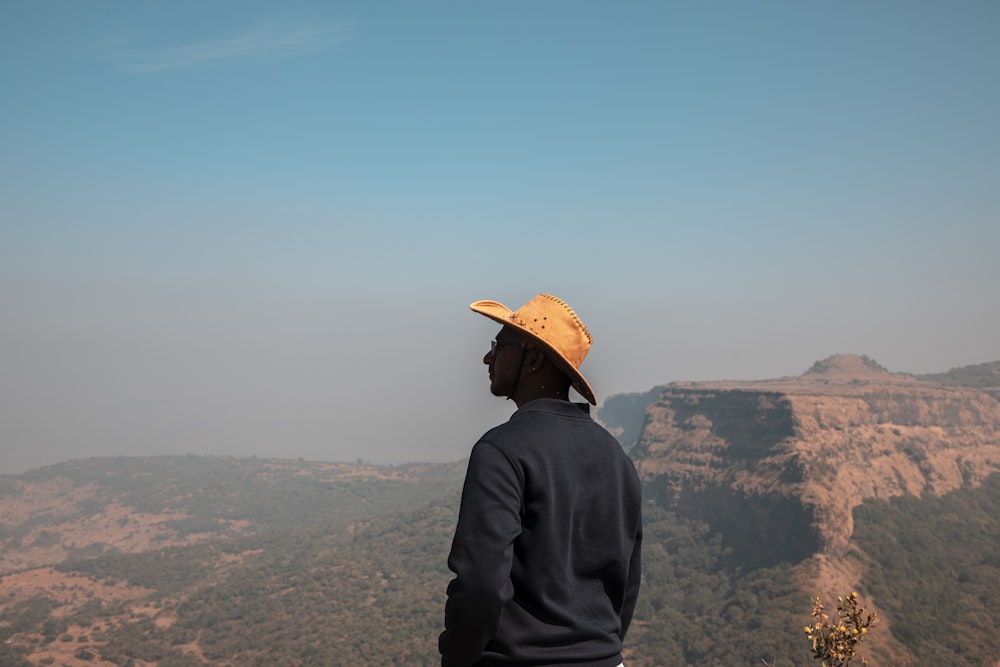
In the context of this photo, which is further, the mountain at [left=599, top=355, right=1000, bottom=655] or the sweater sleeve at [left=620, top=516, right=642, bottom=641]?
the mountain at [left=599, top=355, right=1000, bottom=655]

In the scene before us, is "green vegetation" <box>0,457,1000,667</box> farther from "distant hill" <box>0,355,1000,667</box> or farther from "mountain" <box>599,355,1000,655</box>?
"mountain" <box>599,355,1000,655</box>

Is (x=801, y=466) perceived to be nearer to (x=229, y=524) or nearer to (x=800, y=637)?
(x=800, y=637)

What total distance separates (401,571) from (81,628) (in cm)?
3476

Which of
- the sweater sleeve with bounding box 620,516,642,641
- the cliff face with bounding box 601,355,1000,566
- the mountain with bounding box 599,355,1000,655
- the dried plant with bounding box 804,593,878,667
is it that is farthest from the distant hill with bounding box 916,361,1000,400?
the sweater sleeve with bounding box 620,516,642,641

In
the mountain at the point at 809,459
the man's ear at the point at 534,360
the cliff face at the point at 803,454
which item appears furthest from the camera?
the cliff face at the point at 803,454

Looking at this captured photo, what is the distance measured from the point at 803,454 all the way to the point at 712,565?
598 inches

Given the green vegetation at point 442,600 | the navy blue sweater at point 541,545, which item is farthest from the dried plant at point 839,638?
the green vegetation at point 442,600

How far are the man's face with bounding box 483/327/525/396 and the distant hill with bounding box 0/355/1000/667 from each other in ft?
179

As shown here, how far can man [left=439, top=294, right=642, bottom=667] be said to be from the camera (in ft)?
9.37

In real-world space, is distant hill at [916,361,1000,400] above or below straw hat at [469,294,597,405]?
above

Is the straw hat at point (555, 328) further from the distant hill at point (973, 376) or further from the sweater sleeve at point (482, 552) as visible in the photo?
the distant hill at point (973, 376)

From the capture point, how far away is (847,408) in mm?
86500

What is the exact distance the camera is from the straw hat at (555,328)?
3.33m

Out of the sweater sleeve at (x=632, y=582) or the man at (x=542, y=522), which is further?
the sweater sleeve at (x=632, y=582)
